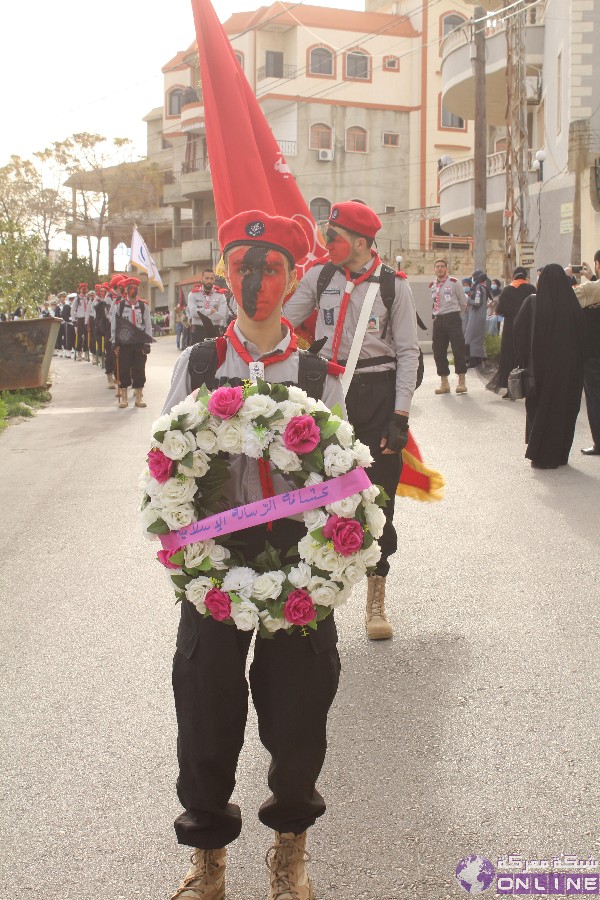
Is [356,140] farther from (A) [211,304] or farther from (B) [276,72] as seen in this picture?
(A) [211,304]

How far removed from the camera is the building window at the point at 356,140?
2539 inches

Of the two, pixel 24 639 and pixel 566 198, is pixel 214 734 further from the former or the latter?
pixel 566 198

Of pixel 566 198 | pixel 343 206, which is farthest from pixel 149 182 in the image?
pixel 343 206

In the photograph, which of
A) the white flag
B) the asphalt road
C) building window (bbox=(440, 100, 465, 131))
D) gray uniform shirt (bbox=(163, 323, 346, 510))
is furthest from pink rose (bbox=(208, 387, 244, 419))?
building window (bbox=(440, 100, 465, 131))

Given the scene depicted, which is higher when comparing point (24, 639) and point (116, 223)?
point (116, 223)

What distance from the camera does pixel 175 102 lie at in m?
75.4

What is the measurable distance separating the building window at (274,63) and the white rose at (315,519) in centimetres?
6368

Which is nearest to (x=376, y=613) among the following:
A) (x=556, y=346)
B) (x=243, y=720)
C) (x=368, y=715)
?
(x=368, y=715)

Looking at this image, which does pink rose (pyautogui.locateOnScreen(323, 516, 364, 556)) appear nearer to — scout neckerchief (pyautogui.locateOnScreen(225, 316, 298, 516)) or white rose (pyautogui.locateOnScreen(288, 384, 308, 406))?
scout neckerchief (pyautogui.locateOnScreen(225, 316, 298, 516))

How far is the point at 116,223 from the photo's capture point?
74.9m

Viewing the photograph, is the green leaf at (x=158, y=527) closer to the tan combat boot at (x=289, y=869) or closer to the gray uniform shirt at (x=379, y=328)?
the tan combat boot at (x=289, y=869)

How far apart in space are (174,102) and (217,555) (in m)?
75.8

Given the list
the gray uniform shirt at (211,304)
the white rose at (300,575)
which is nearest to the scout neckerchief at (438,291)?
the gray uniform shirt at (211,304)

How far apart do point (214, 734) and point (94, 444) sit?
446 inches
